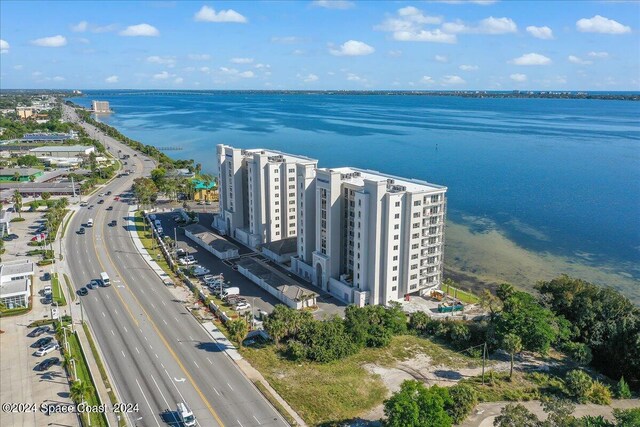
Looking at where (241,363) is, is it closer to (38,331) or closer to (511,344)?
(38,331)

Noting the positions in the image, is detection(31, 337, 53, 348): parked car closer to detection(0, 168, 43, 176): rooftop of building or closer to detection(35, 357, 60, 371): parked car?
detection(35, 357, 60, 371): parked car

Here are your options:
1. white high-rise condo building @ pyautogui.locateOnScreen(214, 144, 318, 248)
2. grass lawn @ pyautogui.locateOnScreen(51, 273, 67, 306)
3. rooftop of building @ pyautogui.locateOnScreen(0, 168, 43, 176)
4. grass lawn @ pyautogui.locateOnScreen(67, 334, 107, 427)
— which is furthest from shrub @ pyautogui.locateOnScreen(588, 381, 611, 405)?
rooftop of building @ pyautogui.locateOnScreen(0, 168, 43, 176)

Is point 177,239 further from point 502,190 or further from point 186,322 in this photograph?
point 502,190

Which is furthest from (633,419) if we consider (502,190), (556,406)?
(502,190)

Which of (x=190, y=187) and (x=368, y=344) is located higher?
(x=190, y=187)

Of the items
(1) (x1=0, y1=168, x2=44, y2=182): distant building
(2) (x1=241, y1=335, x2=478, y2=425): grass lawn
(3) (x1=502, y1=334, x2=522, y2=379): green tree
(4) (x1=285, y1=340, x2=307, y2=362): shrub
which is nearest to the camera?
(2) (x1=241, y1=335, x2=478, y2=425): grass lawn

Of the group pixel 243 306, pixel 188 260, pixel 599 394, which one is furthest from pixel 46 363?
pixel 599 394
